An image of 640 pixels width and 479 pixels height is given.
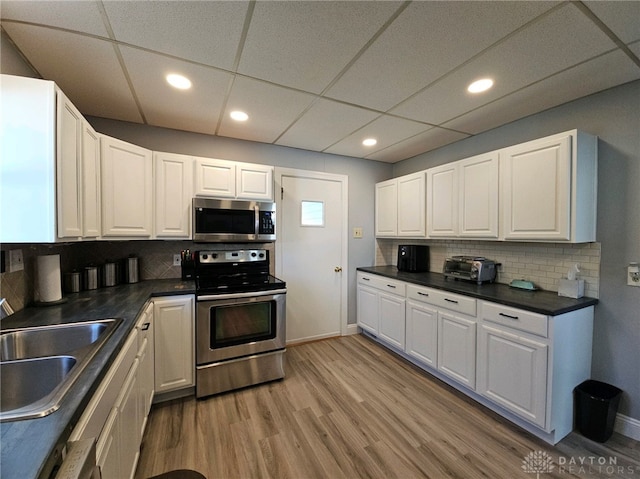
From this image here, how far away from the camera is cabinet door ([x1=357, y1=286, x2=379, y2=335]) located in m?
3.22

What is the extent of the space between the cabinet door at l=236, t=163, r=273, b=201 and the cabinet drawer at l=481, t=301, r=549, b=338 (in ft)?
7.13

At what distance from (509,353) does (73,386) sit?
93.7 inches

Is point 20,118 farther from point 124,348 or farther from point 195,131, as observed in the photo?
point 195,131

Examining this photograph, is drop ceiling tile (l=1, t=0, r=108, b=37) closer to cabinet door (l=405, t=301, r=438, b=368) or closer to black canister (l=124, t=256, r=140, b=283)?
black canister (l=124, t=256, r=140, b=283)

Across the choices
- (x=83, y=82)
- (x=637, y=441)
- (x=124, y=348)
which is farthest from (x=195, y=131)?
(x=637, y=441)

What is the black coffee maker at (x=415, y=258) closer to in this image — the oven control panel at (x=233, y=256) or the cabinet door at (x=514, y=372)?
the cabinet door at (x=514, y=372)

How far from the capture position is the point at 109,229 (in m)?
2.02

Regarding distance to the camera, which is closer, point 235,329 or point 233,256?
point 235,329

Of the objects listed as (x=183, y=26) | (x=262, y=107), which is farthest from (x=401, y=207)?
(x=183, y=26)

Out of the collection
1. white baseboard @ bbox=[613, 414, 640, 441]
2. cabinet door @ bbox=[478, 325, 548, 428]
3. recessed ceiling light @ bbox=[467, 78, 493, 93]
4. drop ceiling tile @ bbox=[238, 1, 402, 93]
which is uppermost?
drop ceiling tile @ bbox=[238, 1, 402, 93]

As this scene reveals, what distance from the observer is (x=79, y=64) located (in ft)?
5.34

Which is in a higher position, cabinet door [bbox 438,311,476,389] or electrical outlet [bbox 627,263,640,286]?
electrical outlet [bbox 627,263,640,286]

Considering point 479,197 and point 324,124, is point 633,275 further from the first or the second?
point 324,124

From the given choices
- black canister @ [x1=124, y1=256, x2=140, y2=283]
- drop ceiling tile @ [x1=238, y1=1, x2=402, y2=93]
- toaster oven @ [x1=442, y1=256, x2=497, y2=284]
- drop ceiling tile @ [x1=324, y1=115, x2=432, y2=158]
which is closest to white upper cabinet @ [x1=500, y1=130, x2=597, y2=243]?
toaster oven @ [x1=442, y1=256, x2=497, y2=284]
